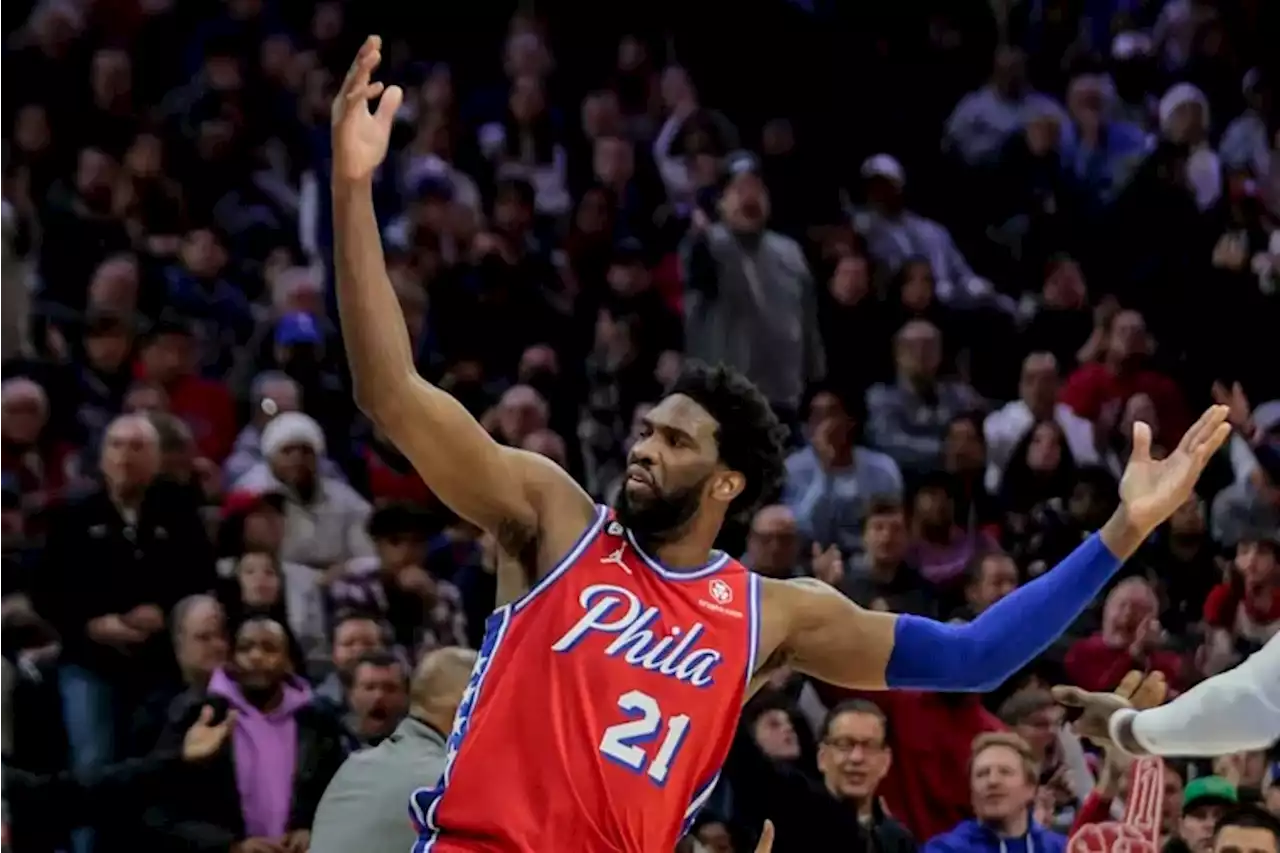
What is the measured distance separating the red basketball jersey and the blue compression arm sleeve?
0.43 m

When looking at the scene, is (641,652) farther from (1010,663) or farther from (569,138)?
(569,138)

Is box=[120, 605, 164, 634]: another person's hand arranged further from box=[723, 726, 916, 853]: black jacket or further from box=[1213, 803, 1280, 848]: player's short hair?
box=[1213, 803, 1280, 848]: player's short hair

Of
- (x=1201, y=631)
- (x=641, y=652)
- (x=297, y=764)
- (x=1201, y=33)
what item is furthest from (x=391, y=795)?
(x=1201, y=33)

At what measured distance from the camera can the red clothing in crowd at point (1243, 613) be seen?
9.59 meters

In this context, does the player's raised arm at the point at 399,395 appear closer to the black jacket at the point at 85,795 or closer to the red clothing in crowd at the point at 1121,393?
the black jacket at the point at 85,795

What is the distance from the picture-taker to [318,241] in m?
12.5

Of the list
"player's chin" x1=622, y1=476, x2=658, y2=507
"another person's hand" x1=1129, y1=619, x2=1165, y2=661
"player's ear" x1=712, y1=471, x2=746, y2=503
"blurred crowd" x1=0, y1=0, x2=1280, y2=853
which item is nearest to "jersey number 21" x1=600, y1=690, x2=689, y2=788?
"player's chin" x1=622, y1=476, x2=658, y2=507

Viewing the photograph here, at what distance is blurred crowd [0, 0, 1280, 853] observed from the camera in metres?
8.05

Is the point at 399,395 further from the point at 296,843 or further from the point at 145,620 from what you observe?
the point at 145,620

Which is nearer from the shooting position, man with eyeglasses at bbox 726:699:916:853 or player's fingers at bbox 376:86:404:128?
player's fingers at bbox 376:86:404:128

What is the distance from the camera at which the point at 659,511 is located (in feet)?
16.6

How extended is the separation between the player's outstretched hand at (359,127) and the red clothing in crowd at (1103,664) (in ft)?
17.0

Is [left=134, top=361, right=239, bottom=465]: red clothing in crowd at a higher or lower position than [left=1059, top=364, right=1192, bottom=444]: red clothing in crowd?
lower

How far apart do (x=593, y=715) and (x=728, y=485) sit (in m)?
0.66
